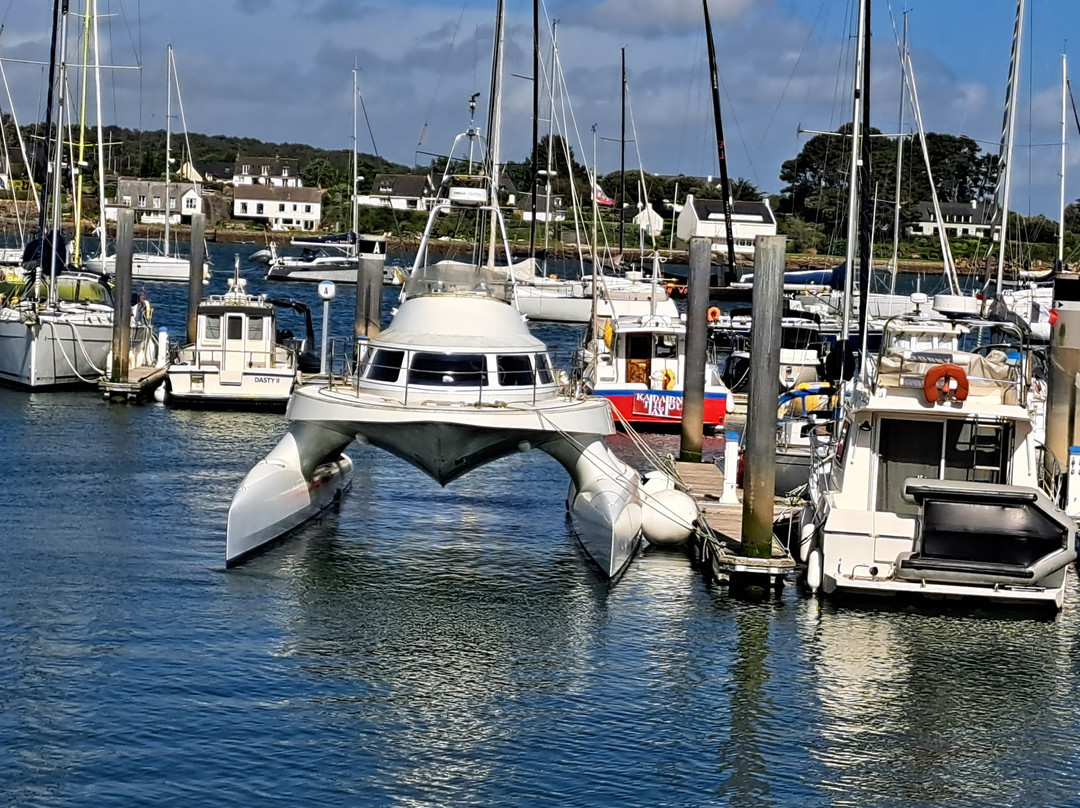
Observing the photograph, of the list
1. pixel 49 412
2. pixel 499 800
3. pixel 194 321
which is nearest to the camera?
pixel 499 800

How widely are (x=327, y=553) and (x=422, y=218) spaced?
13420cm

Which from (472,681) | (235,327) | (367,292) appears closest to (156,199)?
(235,327)

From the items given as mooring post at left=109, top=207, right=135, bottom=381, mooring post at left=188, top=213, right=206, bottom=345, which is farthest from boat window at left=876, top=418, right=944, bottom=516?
mooring post at left=188, top=213, right=206, bottom=345

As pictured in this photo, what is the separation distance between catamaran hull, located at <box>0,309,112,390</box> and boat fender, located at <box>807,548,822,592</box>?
23861 millimetres

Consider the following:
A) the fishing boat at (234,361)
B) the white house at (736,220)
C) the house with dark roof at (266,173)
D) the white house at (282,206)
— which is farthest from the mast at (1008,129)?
the house with dark roof at (266,173)

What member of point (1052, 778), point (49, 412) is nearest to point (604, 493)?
point (1052, 778)

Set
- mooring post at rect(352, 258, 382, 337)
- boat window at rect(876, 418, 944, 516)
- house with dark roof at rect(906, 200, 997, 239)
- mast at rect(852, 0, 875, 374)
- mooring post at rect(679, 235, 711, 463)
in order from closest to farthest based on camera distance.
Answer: boat window at rect(876, 418, 944, 516) → mast at rect(852, 0, 875, 374) → mooring post at rect(679, 235, 711, 463) → mooring post at rect(352, 258, 382, 337) → house with dark roof at rect(906, 200, 997, 239)

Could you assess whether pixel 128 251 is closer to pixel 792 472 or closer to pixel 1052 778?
pixel 792 472

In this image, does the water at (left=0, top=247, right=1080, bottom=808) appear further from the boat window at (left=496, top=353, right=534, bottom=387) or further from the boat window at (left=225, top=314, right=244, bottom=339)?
the boat window at (left=225, top=314, right=244, bottom=339)

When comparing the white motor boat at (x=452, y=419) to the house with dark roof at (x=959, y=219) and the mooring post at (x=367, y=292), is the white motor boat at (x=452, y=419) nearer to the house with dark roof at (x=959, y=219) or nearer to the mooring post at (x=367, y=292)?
the mooring post at (x=367, y=292)

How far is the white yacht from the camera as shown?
19.5m

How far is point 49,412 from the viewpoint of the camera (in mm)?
36250

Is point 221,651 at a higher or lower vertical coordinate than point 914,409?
lower

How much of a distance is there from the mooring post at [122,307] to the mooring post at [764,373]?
21302mm
